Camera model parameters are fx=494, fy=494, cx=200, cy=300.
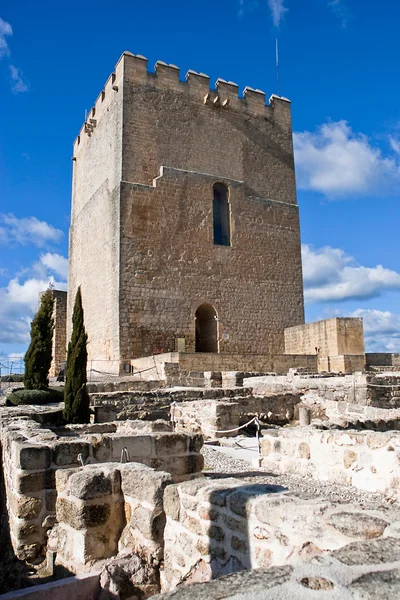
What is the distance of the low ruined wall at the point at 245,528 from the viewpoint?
2.10 meters

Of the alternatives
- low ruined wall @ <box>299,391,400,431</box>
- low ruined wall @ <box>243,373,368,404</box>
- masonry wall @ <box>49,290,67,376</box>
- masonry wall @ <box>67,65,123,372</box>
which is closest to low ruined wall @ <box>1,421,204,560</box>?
low ruined wall @ <box>299,391,400,431</box>

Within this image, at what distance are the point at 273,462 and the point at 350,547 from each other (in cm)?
426

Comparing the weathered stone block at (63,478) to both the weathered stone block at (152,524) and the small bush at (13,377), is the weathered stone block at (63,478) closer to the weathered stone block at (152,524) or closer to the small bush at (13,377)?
the weathered stone block at (152,524)

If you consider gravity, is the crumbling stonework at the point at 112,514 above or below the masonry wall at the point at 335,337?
below

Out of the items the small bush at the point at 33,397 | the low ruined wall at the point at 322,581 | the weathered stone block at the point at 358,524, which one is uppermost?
the small bush at the point at 33,397

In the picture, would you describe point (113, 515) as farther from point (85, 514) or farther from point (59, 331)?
point (59, 331)

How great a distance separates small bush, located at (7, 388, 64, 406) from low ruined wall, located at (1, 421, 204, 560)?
6415 mm

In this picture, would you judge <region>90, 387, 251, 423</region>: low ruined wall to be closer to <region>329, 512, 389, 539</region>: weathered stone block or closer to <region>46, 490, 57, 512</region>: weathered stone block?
<region>46, 490, 57, 512</region>: weathered stone block

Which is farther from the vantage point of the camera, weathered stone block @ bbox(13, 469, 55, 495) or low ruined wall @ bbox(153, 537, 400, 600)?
weathered stone block @ bbox(13, 469, 55, 495)

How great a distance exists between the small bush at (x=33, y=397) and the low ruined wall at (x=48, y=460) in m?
6.41

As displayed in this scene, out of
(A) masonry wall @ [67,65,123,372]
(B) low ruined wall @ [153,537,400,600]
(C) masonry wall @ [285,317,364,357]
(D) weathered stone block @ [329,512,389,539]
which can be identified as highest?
(A) masonry wall @ [67,65,123,372]

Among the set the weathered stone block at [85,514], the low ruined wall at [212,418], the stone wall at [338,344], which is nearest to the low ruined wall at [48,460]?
the weathered stone block at [85,514]

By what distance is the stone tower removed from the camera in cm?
1903

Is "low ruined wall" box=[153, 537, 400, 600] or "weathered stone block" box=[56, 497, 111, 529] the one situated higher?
"low ruined wall" box=[153, 537, 400, 600]
